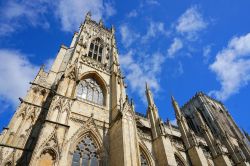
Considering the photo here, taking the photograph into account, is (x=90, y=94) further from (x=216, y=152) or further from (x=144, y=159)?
(x=216, y=152)

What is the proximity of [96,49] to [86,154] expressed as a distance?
44.4 ft

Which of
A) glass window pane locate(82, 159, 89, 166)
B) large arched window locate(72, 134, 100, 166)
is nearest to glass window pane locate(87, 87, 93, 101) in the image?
large arched window locate(72, 134, 100, 166)

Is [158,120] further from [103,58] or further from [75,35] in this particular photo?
[75,35]

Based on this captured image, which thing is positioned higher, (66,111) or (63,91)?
(63,91)

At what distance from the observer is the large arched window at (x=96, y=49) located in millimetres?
20272

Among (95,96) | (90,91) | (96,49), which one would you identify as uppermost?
(96,49)

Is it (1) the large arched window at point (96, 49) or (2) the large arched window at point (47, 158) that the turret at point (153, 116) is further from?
(2) the large arched window at point (47, 158)

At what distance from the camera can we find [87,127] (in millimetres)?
12047

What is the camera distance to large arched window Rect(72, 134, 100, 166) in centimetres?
1045

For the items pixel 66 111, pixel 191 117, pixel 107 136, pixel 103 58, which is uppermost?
pixel 191 117

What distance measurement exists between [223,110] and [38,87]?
124ft

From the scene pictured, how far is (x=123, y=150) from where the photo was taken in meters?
10.3

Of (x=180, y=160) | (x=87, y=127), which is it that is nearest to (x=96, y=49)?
(x=87, y=127)

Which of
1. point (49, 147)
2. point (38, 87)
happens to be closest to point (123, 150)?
point (49, 147)
